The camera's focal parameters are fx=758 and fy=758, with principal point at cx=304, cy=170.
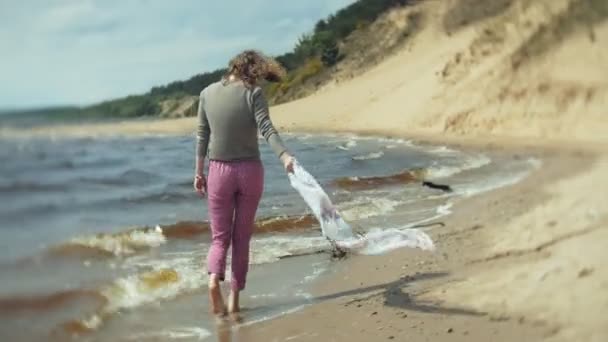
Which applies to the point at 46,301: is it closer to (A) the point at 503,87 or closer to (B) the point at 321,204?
(B) the point at 321,204

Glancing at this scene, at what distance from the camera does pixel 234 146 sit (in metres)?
5.21

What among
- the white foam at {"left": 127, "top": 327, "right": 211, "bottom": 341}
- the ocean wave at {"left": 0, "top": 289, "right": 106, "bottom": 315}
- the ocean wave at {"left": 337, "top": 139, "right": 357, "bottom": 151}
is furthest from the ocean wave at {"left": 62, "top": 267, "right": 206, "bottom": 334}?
the ocean wave at {"left": 337, "top": 139, "right": 357, "bottom": 151}

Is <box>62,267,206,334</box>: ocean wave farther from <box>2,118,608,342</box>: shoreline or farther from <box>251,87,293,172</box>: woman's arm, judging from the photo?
<box>251,87,293,172</box>: woman's arm

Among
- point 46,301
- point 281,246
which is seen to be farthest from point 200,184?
point 281,246

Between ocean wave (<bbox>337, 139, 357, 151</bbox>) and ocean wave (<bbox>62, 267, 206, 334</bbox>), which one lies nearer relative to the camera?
ocean wave (<bbox>62, 267, 206, 334</bbox>)

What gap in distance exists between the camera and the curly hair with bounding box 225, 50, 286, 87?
5199 millimetres

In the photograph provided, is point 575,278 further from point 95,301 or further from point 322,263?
point 95,301

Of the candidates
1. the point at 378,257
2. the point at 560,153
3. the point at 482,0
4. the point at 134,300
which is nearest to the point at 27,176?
the point at 134,300

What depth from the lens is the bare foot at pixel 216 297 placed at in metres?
5.28

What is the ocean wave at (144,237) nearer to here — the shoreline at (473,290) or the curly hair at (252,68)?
the shoreline at (473,290)

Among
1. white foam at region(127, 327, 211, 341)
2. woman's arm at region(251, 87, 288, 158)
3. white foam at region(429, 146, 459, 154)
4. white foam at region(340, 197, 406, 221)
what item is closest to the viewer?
white foam at region(127, 327, 211, 341)

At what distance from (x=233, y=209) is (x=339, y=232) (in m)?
0.76

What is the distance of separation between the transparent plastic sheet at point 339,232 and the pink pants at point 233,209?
29 centimetres

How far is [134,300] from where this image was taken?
237 inches
